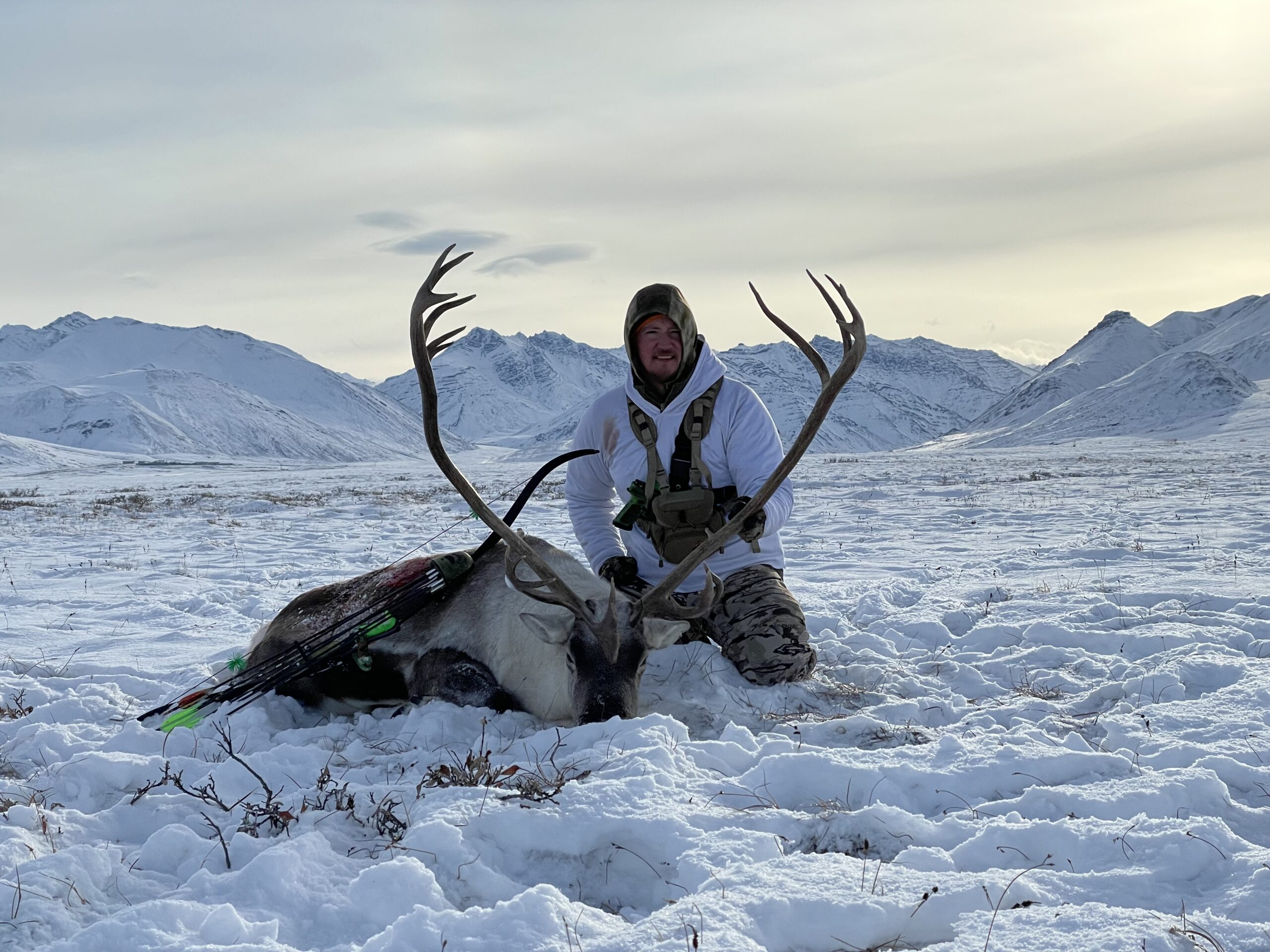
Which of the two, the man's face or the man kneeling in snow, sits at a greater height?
the man's face

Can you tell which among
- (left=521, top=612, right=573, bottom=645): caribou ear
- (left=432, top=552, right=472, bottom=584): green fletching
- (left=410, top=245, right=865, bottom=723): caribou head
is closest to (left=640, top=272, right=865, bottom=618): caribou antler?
(left=410, top=245, right=865, bottom=723): caribou head

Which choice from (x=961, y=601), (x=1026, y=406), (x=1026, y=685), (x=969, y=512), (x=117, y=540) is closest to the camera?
(x=1026, y=685)

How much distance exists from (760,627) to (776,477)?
3.48 ft

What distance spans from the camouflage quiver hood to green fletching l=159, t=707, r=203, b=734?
3.16m

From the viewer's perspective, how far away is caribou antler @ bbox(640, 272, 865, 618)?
4855 mm

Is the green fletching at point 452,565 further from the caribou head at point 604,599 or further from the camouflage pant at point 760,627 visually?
the camouflage pant at point 760,627

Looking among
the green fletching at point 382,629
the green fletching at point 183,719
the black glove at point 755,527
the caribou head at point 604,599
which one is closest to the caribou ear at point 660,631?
the caribou head at point 604,599

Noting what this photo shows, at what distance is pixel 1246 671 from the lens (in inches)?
200

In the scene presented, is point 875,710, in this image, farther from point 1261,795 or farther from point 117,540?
point 117,540

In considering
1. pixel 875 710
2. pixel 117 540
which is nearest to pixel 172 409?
pixel 117 540

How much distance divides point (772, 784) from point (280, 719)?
277 cm

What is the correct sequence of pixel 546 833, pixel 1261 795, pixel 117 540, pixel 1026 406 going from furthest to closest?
1. pixel 1026 406
2. pixel 117 540
3. pixel 1261 795
4. pixel 546 833

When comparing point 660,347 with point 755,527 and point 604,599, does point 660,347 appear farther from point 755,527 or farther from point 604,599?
point 604,599

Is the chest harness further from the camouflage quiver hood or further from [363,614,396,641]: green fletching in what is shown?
[363,614,396,641]: green fletching
